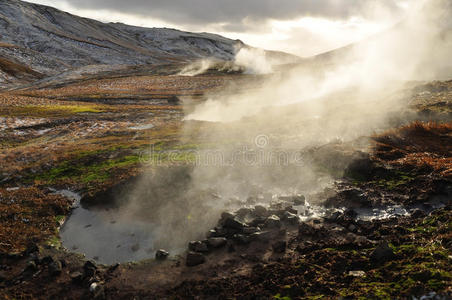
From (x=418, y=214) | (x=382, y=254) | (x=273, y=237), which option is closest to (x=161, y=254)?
(x=273, y=237)

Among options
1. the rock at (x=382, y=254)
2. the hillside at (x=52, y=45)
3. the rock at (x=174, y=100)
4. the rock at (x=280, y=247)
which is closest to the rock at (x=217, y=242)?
the rock at (x=280, y=247)

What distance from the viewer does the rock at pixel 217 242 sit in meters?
12.9

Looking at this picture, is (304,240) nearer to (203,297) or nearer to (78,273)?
(203,297)

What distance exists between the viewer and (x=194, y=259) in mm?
11906

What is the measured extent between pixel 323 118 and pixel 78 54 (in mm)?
141749

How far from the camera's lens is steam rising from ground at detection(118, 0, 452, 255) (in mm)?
17422

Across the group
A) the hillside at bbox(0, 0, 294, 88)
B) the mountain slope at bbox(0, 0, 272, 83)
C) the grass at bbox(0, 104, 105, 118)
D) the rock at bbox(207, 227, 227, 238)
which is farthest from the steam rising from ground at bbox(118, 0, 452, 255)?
the mountain slope at bbox(0, 0, 272, 83)

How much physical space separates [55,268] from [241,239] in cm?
745

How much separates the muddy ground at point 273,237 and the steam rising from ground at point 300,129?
60.7 inches

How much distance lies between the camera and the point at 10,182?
2152 centimetres

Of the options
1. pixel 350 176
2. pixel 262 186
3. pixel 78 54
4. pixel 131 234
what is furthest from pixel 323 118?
pixel 78 54

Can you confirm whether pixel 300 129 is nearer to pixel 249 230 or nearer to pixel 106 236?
pixel 249 230

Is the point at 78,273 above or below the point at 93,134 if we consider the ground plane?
below

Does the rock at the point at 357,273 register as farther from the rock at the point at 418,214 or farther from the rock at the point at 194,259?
the rock at the point at 194,259
